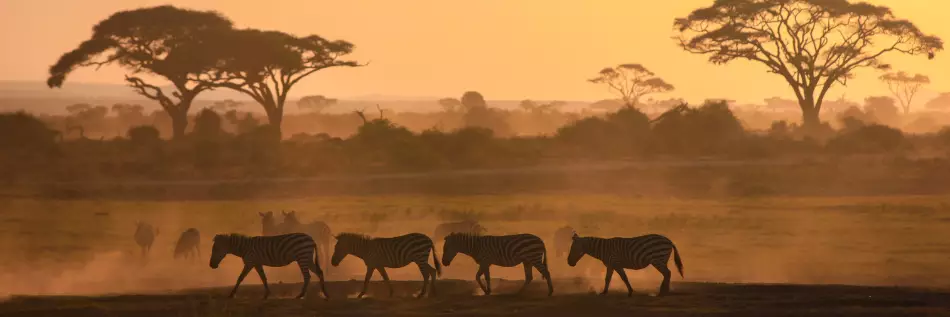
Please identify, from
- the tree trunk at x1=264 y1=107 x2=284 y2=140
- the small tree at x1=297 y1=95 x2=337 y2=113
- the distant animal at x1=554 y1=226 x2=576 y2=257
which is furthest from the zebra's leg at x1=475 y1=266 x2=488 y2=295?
the small tree at x1=297 y1=95 x2=337 y2=113

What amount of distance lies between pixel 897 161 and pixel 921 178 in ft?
12.3

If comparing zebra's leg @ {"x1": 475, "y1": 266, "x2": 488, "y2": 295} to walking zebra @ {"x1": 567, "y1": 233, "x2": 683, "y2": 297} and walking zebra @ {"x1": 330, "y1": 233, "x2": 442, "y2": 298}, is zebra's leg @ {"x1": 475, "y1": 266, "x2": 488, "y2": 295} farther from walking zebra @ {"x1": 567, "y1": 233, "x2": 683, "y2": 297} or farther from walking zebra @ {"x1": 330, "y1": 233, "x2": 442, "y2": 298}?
walking zebra @ {"x1": 567, "y1": 233, "x2": 683, "y2": 297}

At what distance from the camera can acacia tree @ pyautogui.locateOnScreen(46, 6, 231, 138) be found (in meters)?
65.0

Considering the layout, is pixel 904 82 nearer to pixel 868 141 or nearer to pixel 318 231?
pixel 868 141

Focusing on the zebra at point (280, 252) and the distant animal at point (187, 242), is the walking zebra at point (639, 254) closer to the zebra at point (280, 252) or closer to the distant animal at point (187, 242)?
the zebra at point (280, 252)

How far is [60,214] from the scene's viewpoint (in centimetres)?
3978

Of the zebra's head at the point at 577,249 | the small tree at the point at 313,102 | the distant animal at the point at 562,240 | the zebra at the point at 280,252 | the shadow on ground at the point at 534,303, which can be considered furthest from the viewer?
the small tree at the point at 313,102

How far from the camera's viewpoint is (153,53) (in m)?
66.8

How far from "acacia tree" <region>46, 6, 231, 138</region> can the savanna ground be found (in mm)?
22322

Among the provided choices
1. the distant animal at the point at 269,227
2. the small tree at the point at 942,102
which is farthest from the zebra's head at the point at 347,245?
the small tree at the point at 942,102

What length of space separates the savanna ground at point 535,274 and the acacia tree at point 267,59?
72.4ft

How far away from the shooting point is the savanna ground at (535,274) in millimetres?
21531

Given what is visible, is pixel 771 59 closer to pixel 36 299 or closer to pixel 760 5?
pixel 760 5

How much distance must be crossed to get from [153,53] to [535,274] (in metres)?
42.5
